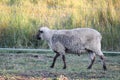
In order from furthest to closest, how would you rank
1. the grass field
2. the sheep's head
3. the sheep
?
the sheep's head
the sheep
the grass field

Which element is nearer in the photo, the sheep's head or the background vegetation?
the sheep's head

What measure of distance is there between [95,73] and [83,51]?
48.8 inches

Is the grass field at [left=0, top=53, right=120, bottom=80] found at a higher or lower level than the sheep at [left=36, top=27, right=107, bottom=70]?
lower

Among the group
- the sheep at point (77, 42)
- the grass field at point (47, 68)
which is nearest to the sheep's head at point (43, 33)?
the sheep at point (77, 42)

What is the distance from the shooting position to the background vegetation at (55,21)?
1527cm

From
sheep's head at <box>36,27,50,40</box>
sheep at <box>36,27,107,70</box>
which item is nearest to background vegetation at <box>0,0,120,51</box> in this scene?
sheep's head at <box>36,27,50,40</box>

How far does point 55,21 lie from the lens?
1670 cm

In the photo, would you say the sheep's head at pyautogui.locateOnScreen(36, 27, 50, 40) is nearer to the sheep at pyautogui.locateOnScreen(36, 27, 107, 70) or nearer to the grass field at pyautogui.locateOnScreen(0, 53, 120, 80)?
the sheep at pyautogui.locateOnScreen(36, 27, 107, 70)

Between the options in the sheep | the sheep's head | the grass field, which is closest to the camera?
the grass field

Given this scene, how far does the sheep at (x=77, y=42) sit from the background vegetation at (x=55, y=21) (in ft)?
12.4

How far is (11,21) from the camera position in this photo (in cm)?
1622

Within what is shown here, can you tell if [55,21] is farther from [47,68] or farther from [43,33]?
[47,68]

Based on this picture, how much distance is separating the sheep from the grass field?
36cm

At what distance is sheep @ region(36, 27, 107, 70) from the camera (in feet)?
35.8
